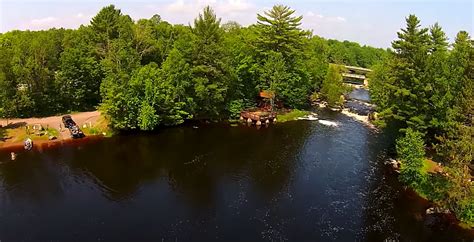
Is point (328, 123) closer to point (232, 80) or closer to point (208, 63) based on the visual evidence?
point (232, 80)

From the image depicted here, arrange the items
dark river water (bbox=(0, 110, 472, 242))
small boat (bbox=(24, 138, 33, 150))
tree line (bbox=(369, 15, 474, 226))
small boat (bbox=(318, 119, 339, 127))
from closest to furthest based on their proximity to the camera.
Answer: dark river water (bbox=(0, 110, 472, 242)) → tree line (bbox=(369, 15, 474, 226)) → small boat (bbox=(24, 138, 33, 150)) → small boat (bbox=(318, 119, 339, 127))

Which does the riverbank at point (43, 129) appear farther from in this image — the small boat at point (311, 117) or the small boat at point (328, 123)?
the small boat at point (328, 123)

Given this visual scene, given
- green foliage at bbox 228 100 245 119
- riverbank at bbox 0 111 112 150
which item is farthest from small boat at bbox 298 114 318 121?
riverbank at bbox 0 111 112 150

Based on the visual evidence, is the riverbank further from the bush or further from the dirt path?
the bush

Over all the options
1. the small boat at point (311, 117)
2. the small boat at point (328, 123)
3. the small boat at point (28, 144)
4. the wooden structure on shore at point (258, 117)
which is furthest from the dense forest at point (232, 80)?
the small boat at point (28, 144)

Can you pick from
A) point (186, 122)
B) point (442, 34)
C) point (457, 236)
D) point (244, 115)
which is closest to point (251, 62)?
point (244, 115)

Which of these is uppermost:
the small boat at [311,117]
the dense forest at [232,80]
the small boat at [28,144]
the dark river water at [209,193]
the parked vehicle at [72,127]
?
the dense forest at [232,80]
